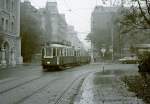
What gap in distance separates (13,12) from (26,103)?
4900cm

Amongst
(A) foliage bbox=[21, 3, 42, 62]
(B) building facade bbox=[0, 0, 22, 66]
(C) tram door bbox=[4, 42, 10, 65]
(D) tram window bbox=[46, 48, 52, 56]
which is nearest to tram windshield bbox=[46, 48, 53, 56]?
(D) tram window bbox=[46, 48, 52, 56]

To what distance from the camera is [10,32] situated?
189ft

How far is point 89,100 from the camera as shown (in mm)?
13977

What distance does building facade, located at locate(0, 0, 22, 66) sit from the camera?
53.8 meters

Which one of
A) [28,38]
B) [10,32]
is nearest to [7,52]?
[10,32]

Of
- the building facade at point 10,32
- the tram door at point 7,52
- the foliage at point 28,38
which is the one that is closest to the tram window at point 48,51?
the building facade at point 10,32

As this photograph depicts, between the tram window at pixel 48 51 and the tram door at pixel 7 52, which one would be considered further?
the tram door at pixel 7 52

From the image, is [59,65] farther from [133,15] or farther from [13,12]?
[13,12]

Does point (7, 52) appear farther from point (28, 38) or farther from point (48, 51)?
point (28, 38)

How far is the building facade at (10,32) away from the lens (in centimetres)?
5378

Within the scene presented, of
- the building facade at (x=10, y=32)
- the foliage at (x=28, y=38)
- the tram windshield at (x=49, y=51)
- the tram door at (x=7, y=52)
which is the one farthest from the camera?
the foliage at (x=28, y=38)

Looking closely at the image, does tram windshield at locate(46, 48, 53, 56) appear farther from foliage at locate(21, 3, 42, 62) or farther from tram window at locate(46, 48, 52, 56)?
foliage at locate(21, 3, 42, 62)

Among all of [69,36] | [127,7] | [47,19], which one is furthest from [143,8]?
[69,36]

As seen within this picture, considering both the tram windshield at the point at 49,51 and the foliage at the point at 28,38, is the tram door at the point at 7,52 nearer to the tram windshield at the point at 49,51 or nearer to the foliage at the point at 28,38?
the tram windshield at the point at 49,51
